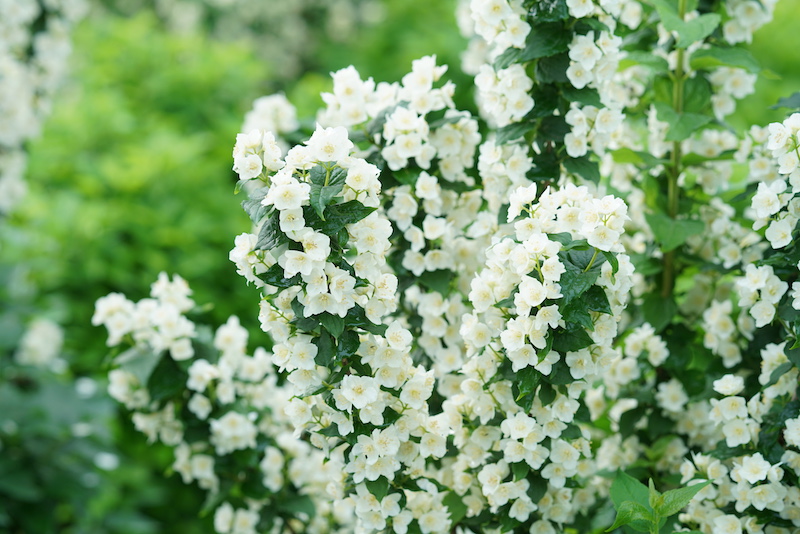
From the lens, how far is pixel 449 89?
1864 mm

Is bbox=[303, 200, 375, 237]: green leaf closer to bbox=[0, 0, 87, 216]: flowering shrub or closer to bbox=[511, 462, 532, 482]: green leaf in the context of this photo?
bbox=[511, 462, 532, 482]: green leaf

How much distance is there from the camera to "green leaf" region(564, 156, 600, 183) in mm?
1810

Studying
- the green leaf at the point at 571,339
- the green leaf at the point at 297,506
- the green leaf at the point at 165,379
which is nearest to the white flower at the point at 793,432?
the green leaf at the point at 571,339

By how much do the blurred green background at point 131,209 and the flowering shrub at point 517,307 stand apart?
1539mm

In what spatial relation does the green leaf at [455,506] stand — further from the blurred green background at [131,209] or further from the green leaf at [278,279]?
the blurred green background at [131,209]

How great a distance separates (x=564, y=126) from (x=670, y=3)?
470mm

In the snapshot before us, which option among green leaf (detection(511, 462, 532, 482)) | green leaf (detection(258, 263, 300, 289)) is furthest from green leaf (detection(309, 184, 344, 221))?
green leaf (detection(511, 462, 532, 482))

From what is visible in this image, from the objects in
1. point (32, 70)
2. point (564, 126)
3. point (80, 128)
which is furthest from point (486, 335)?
point (80, 128)

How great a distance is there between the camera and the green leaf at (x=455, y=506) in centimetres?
180

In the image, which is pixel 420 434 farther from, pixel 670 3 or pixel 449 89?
pixel 670 3

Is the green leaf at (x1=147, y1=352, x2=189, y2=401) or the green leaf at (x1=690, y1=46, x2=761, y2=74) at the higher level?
the green leaf at (x1=690, y1=46, x2=761, y2=74)

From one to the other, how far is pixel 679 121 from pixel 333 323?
1007 mm

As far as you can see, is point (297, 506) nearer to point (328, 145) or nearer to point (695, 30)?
point (328, 145)

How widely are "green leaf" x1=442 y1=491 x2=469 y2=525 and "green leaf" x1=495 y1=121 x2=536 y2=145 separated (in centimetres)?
79
